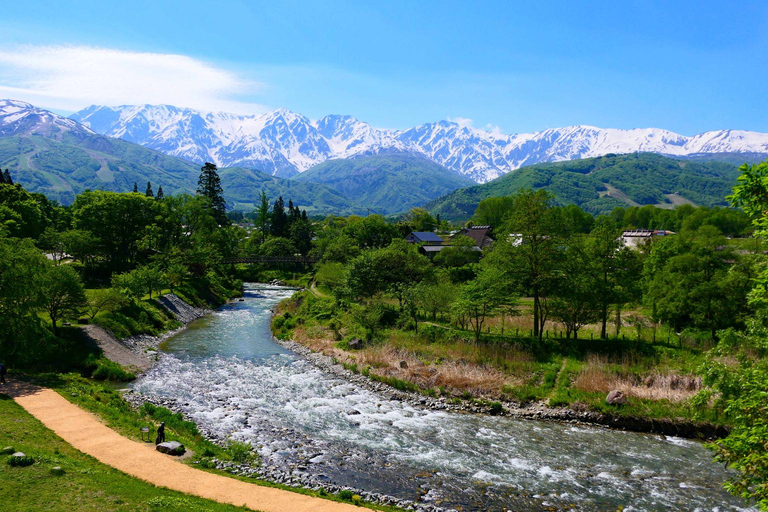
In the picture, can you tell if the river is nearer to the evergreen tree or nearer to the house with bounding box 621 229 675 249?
the house with bounding box 621 229 675 249

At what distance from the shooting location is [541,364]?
3525cm

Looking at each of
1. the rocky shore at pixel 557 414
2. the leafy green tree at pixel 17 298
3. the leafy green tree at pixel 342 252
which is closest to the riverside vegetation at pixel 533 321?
the leafy green tree at pixel 17 298

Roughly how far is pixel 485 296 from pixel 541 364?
696 centimetres

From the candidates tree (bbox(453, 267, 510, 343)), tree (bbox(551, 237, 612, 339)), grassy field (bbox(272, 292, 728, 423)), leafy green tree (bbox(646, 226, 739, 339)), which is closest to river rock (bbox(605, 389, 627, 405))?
grassy field (bbox(272, 292, 728, 423))

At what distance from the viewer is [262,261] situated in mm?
102062

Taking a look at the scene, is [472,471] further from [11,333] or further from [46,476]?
[11,333]

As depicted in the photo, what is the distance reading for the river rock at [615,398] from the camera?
95.9 feet

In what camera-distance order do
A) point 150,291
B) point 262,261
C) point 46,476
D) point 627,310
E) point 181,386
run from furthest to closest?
point 262,261
point 150,291
point 627,310
point 181,386
point 46,476

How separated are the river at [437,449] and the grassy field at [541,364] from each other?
8.62ft

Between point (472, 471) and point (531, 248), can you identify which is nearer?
point (472, 471)

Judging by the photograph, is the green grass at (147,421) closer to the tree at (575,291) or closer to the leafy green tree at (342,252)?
the tree at (575,291)

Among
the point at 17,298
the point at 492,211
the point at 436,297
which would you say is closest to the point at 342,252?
the point at 436,297

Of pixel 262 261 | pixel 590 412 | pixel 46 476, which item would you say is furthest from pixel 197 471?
pixel 262 261

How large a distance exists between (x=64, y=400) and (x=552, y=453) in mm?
27190
